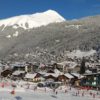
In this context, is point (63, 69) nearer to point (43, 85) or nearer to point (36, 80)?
point (36, 80)

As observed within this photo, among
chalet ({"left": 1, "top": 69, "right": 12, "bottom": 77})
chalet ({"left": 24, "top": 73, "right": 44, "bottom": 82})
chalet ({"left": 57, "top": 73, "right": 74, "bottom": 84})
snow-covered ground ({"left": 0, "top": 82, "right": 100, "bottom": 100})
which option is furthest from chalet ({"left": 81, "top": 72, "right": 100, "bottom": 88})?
chalet ({"left": 1, "top": 69, "right": 12, "bottom": 77})

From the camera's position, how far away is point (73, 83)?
108 m

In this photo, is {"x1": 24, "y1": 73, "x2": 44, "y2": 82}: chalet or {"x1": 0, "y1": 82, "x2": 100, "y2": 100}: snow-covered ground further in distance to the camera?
{"x1": 24, "y1": 73, "x2": 44, "y2": 82}: chalet

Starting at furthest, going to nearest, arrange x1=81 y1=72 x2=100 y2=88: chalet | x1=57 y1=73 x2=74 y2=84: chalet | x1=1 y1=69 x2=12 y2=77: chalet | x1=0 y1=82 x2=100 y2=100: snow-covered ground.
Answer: x1=1 y1=69 x2=12 y2=77: chalet
x1=57 y1=73 x2=74 y2=84: chalet
x1=81 y1=72 x2=100 y2=88: chalet
x1=0 y1=82 x2=100 y2=100: snow-covered ground

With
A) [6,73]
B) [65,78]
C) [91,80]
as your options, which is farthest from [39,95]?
[6,73]

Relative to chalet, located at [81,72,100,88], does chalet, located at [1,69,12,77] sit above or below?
above

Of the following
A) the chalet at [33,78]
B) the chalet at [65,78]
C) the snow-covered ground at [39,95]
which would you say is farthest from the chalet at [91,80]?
the snow-covered ground at [39,95]

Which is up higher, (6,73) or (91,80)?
(6,73)

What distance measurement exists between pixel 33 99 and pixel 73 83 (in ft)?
167

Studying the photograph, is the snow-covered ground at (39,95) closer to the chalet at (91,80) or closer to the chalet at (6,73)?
the chalet at (91,80)

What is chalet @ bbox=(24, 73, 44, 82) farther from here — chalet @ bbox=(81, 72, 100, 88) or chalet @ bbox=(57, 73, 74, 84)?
chalet @ bbox=(81, 72, 100, 88)

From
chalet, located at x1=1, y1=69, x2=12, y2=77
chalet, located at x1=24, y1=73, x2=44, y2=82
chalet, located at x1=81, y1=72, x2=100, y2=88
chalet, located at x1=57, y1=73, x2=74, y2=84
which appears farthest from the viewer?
chalet, located at x1=1, y1=69, x2=12, y2=77

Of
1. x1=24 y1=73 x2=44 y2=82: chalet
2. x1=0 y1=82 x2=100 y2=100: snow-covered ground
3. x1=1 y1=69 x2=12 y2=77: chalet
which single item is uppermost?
x1=1 y1=69 x2=12 y2=77: chalet

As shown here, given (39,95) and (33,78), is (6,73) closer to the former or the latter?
(33,78)
